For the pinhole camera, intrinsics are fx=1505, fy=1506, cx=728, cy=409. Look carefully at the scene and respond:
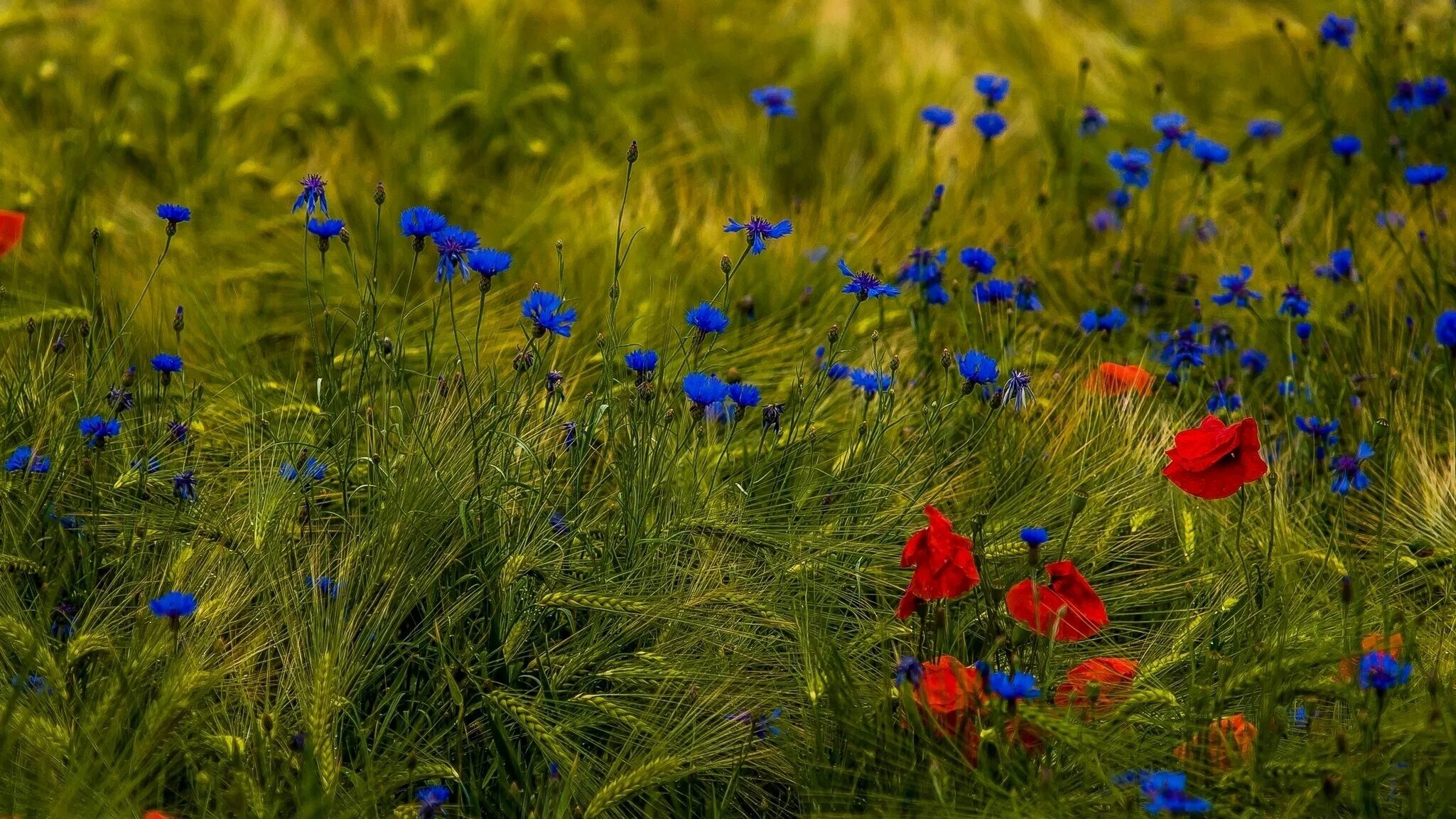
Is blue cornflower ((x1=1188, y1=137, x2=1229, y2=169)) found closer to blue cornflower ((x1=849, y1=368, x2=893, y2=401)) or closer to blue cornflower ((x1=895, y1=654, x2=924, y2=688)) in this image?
blue cornflower ((x1=849, y1=368, x2=893, y2=401))

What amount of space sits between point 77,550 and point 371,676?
40 centimetres

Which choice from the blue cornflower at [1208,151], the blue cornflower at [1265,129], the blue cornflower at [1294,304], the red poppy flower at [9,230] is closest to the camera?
the red poppy flower at [9,230]

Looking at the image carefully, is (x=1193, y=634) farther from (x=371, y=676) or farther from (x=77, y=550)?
(x=77, y=550)

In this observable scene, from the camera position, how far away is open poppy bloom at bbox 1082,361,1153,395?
73.6 inches

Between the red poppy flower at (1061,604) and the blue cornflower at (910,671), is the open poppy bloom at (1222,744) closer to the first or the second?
the red poppy flower at (1061,604)

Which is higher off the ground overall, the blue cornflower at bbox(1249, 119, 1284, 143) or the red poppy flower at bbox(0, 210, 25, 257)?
the blue cornflower at bbox(1249, 119, 1284, 143)

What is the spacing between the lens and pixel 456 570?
1.60m

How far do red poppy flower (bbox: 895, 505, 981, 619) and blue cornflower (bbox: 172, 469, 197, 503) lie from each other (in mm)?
748

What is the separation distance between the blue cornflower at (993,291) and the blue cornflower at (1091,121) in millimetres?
640

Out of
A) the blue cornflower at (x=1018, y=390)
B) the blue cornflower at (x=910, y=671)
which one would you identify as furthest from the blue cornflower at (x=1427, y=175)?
the blue cornflower at (x=910, y=671)

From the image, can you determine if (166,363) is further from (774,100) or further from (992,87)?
(992,87)

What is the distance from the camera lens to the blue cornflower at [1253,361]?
2100 mm

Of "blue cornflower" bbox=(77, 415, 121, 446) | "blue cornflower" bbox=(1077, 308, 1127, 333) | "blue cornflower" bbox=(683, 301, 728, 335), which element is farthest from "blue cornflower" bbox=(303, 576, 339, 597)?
"blue cornflower" bbox=(1077, 308, 1127, 333)

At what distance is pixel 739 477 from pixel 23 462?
77 centimetres
